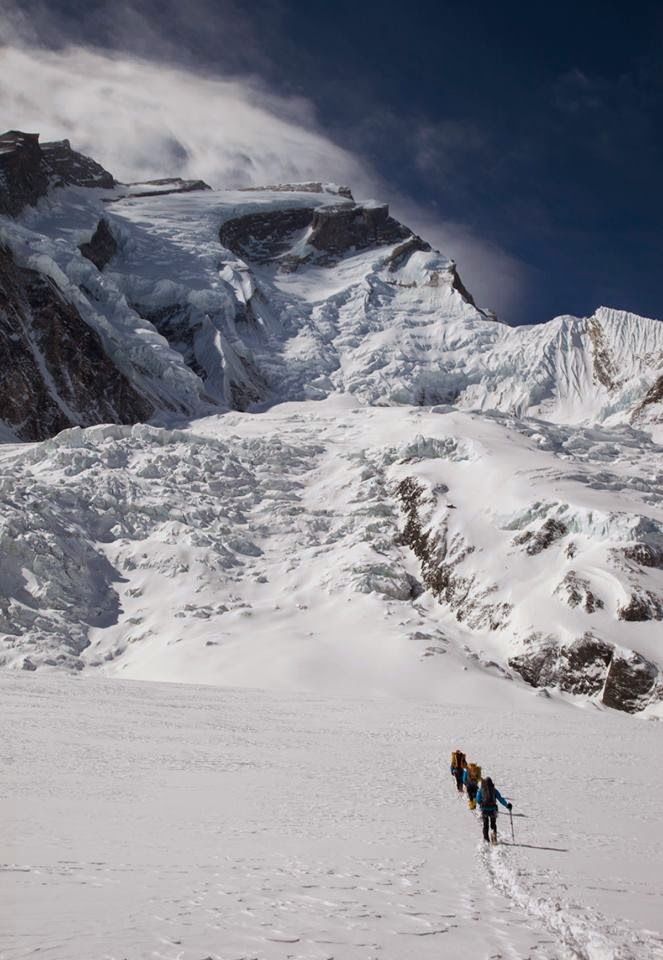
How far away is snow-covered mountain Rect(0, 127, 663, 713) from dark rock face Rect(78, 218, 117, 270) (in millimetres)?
13123

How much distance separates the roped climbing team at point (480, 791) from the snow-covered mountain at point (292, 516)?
21.2m

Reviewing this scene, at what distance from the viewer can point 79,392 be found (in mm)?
105375

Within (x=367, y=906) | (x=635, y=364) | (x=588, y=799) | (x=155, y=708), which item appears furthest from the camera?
(x=635, y=364)

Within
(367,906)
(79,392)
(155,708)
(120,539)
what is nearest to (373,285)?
(79,392)

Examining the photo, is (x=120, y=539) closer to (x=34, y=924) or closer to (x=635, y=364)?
(x=34, y=924)

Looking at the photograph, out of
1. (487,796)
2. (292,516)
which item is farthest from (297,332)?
(487,796)

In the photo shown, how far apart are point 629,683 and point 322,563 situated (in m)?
22.7

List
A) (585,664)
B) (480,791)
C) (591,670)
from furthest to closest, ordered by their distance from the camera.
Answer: (585,664) < (591,670) < (480,791)

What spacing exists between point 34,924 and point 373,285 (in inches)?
6863

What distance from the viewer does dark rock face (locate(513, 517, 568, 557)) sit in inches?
1946

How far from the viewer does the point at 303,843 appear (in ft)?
39.6

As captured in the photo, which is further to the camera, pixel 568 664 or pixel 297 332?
pixel 297 332

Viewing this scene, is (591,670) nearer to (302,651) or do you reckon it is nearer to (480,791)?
(302,651)

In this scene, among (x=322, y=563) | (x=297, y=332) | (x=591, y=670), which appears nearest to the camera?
(x=591, y=670)
